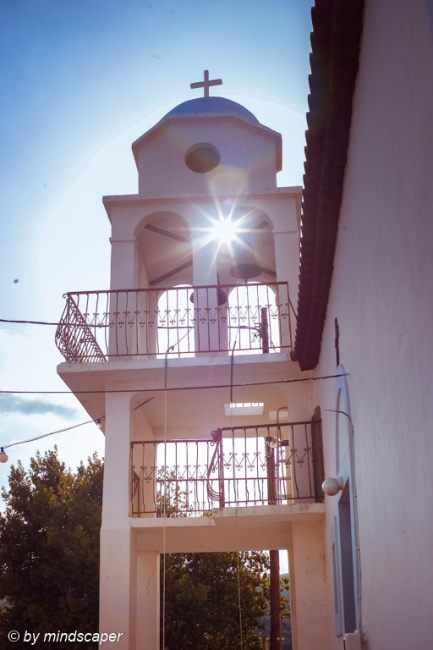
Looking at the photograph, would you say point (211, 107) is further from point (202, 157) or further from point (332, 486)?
point (332, 486)

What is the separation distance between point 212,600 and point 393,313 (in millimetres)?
21116

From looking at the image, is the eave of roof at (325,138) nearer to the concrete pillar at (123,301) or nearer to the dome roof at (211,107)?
the concrete pillar at (123,301)

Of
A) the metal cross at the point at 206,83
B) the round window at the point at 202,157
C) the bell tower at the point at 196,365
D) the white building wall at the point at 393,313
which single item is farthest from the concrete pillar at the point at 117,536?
the metal cross at the point at 206,83

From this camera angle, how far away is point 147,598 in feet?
44.0

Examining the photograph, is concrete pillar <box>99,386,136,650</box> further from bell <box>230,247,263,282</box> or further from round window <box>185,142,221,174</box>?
round window <box>185,142,221,174</box>

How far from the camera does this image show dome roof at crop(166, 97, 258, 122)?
15.0 m

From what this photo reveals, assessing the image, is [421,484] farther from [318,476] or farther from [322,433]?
[318,476]

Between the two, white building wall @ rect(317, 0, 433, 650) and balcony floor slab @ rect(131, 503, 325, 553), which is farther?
balcony floor slab @ rect(131, 503, 325, 553)

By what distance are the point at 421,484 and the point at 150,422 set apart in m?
10.9

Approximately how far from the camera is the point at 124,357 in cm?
1272

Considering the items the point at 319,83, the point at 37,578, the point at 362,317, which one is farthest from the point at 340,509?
the point at 37,578

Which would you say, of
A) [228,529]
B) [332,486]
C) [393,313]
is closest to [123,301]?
[228,529]

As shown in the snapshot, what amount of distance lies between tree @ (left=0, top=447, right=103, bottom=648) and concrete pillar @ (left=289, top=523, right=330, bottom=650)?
12385 millimetres

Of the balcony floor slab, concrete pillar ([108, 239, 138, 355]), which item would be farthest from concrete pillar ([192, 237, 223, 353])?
the balcony floor slab
